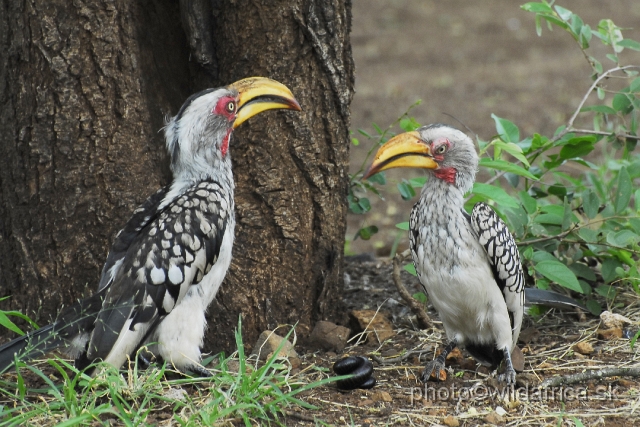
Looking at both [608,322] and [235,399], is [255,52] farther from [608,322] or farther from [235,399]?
[608,322]

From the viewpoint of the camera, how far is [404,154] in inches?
139

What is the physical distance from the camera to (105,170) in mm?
3719

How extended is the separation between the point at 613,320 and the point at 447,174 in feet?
3.87

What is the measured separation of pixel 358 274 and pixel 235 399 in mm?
1985

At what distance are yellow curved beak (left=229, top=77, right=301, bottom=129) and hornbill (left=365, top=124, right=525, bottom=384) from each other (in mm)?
466

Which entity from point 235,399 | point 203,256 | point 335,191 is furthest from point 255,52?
point 235,399

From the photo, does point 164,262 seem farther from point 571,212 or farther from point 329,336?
point 571,212

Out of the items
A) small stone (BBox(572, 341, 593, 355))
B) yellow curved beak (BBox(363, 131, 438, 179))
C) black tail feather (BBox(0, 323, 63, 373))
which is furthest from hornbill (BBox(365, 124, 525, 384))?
black tail feather (BBox(0, 323, 63, 373))

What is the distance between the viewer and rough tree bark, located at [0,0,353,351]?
365cm

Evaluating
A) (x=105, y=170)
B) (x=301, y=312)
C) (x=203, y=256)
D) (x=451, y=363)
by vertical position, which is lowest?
(x=451, y=363)

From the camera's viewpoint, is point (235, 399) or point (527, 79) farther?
point (527, 79)

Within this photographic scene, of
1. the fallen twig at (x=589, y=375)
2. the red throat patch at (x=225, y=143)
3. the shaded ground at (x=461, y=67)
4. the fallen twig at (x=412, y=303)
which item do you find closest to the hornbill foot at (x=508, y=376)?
the fallen twig at (x=589, y=375)

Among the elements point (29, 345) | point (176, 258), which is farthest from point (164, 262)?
point (29, 345)

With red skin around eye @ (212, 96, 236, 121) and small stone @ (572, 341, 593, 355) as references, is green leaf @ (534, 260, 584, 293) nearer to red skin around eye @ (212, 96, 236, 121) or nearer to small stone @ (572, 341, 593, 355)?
small stone @ (572, 341, 593, 355)
